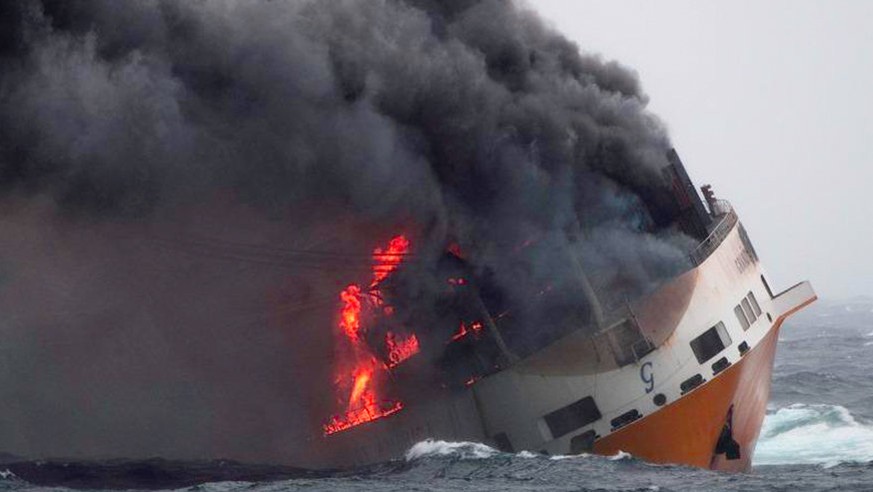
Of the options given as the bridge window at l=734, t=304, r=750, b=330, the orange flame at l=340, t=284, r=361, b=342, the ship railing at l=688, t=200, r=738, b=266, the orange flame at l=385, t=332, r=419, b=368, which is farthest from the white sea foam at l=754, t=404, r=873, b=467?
the orange flame at l=340, t=284, r=361, b=342

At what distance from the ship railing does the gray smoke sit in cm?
83

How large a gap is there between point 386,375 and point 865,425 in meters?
24.2

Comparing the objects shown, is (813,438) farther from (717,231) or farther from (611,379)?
(611,379)

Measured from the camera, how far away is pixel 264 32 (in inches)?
1351

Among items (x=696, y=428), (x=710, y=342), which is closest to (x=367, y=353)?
(x=696, y=428)

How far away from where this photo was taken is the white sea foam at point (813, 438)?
1688 inches

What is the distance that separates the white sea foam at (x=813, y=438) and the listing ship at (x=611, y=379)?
475cm

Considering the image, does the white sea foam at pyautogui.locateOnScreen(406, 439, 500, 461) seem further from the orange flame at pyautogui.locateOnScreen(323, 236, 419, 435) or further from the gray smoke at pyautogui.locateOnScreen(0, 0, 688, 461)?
the gray smoke at pyautogui.locateOnScreen(0, 0, 688, 461)

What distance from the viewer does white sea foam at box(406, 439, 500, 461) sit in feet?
115

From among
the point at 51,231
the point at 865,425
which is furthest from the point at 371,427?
the point at 865,425

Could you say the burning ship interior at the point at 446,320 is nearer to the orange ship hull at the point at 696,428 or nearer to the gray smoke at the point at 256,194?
the gray smoke at the point at 256,194

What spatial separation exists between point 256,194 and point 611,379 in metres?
13.9

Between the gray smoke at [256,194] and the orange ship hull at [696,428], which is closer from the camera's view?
the gray smoke at [256,194]

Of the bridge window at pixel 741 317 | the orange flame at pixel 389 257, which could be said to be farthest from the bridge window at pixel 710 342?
the orange flame at pixel 389 257
